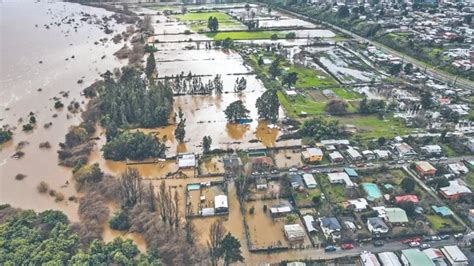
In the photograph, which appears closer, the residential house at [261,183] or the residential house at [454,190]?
the residential house at [454,190]

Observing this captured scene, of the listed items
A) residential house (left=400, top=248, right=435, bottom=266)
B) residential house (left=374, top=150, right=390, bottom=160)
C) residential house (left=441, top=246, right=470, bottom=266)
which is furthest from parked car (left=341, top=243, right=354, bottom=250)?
residential house (left=374, top=150, right=390, bottom=160)

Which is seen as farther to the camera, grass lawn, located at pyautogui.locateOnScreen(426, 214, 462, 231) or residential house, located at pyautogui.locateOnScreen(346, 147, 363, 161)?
residential house, located at pyautogui.locateOnScreen(346, 147, 363, 161)

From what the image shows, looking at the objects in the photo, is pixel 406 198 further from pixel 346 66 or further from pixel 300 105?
pixel 346 66

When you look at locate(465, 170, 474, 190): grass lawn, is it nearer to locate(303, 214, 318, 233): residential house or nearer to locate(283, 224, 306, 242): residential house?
locate(303, 214, 318, 233): residential house

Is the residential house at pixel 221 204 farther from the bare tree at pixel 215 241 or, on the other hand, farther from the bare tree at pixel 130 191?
the bare tree at pixel 130 191

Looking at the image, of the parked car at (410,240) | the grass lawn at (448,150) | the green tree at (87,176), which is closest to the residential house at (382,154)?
the grass lawn at (448,150)

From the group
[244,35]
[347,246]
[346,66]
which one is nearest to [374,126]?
[347,246]
